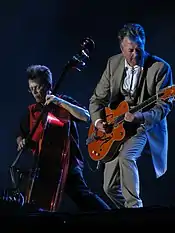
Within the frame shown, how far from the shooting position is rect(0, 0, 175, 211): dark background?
5.54 metres

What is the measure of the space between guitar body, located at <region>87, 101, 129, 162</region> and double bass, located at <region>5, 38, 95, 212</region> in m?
0.22

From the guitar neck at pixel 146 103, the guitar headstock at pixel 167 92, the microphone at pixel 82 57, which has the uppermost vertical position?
the microphone at pixel 82 57

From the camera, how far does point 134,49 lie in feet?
13.6

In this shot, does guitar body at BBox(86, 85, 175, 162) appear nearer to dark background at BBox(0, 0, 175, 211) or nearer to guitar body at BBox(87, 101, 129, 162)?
guitar body at BBox(87, 101, 129, 162)

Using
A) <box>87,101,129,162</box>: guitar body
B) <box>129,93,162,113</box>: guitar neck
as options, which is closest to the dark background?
<box>87,101,129,162</box>: guitar body

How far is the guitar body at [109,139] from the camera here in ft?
13.7

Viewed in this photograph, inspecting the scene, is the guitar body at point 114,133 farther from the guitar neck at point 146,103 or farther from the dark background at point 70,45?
the dark background at point 70,45

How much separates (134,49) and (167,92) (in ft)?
1.45

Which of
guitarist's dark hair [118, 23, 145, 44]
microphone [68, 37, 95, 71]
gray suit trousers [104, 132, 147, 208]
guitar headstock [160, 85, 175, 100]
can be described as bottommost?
gray suit trousers [104, 132, 147, 208]

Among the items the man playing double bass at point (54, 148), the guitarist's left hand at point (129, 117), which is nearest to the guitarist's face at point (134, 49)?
the guitarist's left hand at point (129, 117)

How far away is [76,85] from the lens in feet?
19.3

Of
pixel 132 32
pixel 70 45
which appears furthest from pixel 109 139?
pixel 70 45

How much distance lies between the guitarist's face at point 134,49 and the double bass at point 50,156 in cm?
38

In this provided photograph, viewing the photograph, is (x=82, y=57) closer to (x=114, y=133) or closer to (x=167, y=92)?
(x=114, y=133)
